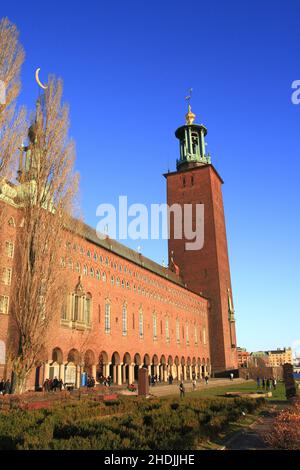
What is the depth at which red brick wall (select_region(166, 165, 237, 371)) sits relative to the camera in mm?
57719

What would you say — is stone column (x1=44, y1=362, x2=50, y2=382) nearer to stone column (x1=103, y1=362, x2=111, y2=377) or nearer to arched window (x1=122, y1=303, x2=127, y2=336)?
stone column (x1=103, y1=362, x2=111, y2=377)

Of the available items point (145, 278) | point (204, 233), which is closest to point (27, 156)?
point (145, 278)

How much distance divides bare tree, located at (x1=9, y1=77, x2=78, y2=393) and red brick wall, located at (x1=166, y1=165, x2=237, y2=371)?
131 ft

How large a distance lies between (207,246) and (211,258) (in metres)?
1.94

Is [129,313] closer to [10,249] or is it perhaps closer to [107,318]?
[107,318]

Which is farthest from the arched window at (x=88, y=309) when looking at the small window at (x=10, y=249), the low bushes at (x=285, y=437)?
the low bushes at (x=285, y=437)

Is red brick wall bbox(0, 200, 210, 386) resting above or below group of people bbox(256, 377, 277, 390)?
above

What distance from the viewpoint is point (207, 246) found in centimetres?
5984

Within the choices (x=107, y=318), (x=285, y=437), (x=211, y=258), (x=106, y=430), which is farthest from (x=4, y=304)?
(x=211, y=258)

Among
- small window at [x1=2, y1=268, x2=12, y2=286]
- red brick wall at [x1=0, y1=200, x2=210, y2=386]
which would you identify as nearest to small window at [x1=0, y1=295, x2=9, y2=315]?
red brick wall at [x1=0, y1=200, x2=210, y2=386]

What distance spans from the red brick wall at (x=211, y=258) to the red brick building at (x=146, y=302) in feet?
0.47

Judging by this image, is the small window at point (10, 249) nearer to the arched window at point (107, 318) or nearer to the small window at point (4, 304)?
the small window at point (4, 304)

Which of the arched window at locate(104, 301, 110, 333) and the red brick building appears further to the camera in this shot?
the arched window at locate(104, 301, 110, 333)
